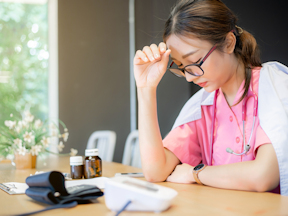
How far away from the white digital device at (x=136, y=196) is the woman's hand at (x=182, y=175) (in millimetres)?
387

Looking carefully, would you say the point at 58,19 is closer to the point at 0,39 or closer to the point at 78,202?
the point at 0,39

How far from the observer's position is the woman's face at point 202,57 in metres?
1.19

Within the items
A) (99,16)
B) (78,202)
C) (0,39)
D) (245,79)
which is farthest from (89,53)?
(78,202)

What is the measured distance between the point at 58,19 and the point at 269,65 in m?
3.20

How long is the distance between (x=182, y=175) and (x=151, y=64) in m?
0.51

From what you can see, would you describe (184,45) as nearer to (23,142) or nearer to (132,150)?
(23,142)

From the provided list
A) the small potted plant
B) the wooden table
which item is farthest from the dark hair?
the small potted plant

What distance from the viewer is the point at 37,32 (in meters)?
3.82

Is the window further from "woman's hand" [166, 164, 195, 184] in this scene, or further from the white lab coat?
the white lab coat

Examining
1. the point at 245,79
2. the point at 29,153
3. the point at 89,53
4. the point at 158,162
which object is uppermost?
the point at 89,53

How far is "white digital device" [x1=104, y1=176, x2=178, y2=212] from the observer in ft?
2.17

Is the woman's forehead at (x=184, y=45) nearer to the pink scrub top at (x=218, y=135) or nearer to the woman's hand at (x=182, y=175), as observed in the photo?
the pink scrub top at (x=218, y=135)

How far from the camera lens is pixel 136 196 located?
26.4 inches

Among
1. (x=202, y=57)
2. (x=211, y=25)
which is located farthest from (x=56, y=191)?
(x=211, y=25)
